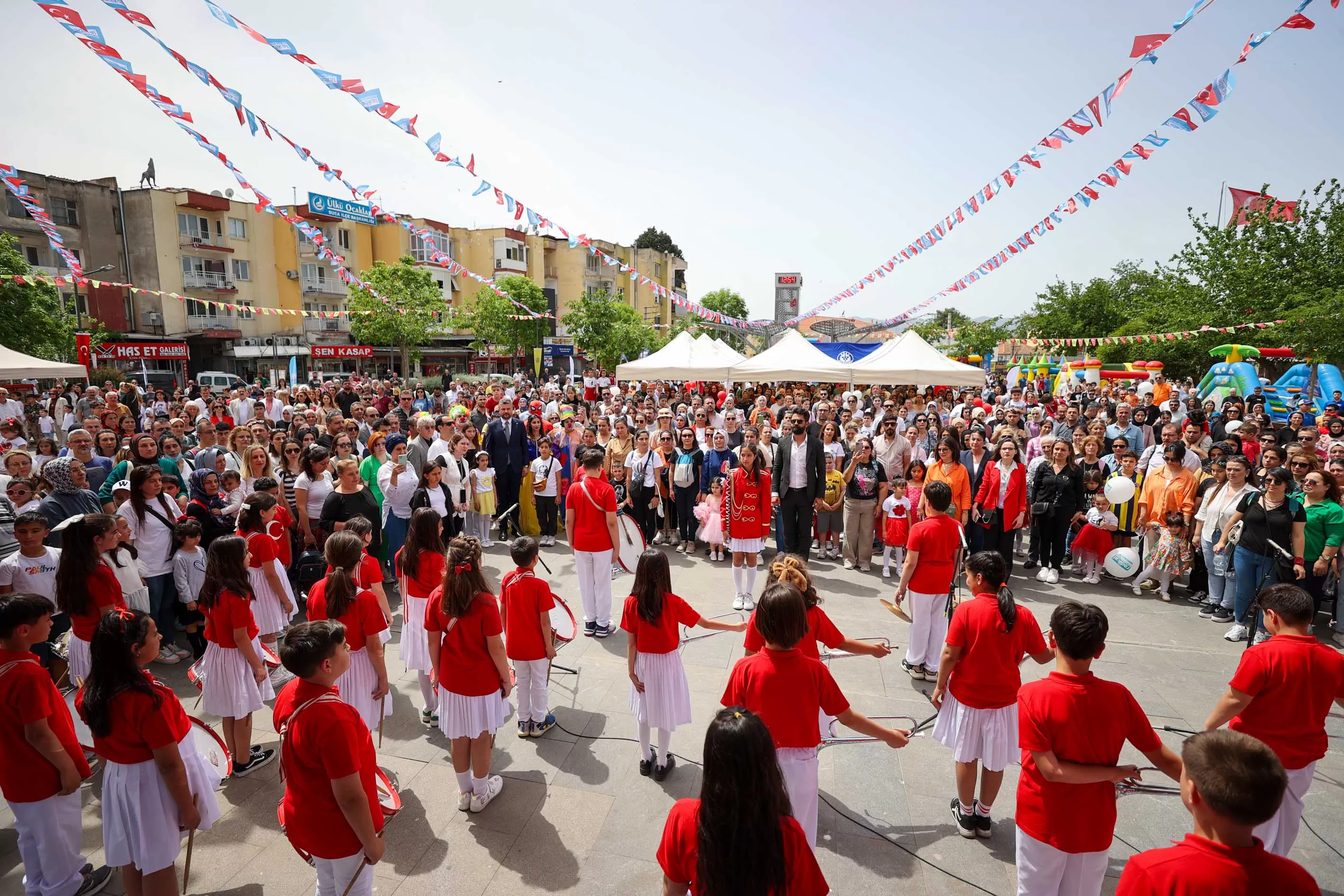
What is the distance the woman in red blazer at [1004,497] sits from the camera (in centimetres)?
714

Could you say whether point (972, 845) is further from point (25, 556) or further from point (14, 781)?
point (25, 556)

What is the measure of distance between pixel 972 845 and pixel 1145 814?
3.79 ft

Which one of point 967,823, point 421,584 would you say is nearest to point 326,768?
point 421,584

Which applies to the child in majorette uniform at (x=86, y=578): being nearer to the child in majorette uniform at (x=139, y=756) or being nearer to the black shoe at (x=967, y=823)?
the child in majorette uniform at (x=139, y=756)

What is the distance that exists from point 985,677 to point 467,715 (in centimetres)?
277

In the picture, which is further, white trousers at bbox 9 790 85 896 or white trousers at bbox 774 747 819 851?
white trousers at bbox 9 790 85 896

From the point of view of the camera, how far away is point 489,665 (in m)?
3.60

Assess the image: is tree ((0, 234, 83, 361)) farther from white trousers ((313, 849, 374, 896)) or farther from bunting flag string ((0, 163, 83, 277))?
white trousers ((313, 849, 374, 896))

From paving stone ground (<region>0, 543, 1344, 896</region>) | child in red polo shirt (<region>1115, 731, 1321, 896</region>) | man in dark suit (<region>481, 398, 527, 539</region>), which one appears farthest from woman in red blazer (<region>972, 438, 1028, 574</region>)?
man in dark suit (<region>481, 398, 527, 539</region>)

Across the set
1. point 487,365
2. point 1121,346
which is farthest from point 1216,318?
point 487,365

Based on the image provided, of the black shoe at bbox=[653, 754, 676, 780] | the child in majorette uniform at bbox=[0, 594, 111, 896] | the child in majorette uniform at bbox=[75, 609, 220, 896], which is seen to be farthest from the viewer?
the black shoe at bbox=[653, 754, 676, 780]

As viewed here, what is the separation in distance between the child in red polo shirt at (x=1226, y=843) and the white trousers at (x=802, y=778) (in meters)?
1.19

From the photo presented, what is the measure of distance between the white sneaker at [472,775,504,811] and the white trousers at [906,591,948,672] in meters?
3.27

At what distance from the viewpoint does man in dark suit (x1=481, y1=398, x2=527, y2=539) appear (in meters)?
9.25
